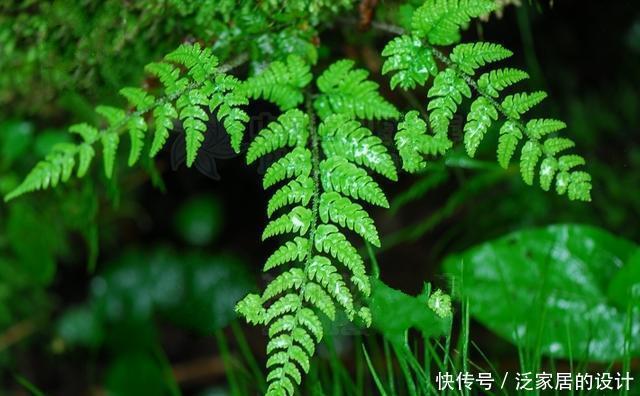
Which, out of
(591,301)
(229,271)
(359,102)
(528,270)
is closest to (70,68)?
(359,102)

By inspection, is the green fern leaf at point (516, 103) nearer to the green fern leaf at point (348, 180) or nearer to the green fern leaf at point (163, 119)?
the green fern leaf at point (348, 180)

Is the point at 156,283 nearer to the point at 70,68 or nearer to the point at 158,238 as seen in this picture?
the point at 158,238

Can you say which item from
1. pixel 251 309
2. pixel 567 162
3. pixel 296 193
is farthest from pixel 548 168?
pixel 251 309

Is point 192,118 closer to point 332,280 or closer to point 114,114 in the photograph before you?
point 114,114

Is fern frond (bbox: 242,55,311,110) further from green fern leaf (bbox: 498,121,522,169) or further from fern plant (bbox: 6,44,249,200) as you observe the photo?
green fern leaf (bbox: 498,121,522,169)

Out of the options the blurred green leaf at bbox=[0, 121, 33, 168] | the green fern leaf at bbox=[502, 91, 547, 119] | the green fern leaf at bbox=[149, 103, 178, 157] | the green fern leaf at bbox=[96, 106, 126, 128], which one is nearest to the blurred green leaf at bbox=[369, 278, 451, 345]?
the green fern leaf at bbox=[502, 91, 547, 119]
